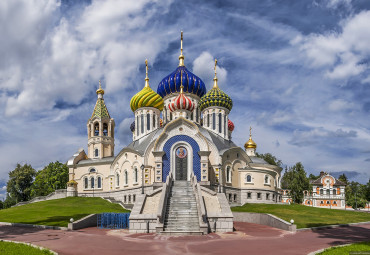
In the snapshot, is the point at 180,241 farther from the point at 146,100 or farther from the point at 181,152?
the point at 146,100

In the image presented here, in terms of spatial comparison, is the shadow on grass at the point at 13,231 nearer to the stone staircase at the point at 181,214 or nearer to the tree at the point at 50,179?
the stone staircase at the point at 181,214

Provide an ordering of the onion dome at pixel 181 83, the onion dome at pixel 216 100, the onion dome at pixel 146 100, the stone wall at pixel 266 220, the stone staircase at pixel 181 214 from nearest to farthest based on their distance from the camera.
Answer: the stone staircase at pixel 181 214 → the stone wall at pixel 266 220 → the onion dome at pixel 216 100 → the onion dome at pixel 146 100 → the onion dome at pixel 181 83

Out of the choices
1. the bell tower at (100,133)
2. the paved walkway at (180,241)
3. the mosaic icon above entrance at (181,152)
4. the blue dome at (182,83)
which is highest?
the blue dome at (182,83)

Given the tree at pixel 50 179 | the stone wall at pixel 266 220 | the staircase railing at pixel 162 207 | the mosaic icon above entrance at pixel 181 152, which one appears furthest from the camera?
the tree at pixel 50 179

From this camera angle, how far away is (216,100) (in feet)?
152

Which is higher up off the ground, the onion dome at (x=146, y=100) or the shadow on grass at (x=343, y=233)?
the onion dome at (x=146, y=100)

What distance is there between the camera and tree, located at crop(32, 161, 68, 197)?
56.1 m

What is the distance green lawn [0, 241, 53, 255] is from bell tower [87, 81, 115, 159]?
114 ft

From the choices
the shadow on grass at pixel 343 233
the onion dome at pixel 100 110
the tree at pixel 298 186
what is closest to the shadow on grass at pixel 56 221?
the shadow on grass at pixel 343 233

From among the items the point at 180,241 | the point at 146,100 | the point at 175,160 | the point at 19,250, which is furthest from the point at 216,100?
the point at 19,250

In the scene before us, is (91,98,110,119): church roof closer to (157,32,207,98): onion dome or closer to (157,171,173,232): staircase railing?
(157,32,207,98): onion dome

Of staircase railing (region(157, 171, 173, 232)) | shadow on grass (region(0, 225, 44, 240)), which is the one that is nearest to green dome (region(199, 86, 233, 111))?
staircase railing (region(157, 171, 173, 232))

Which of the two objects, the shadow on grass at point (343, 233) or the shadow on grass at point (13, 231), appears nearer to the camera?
the shadow on grass at point (343, 233)

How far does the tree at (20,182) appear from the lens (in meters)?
60.6
